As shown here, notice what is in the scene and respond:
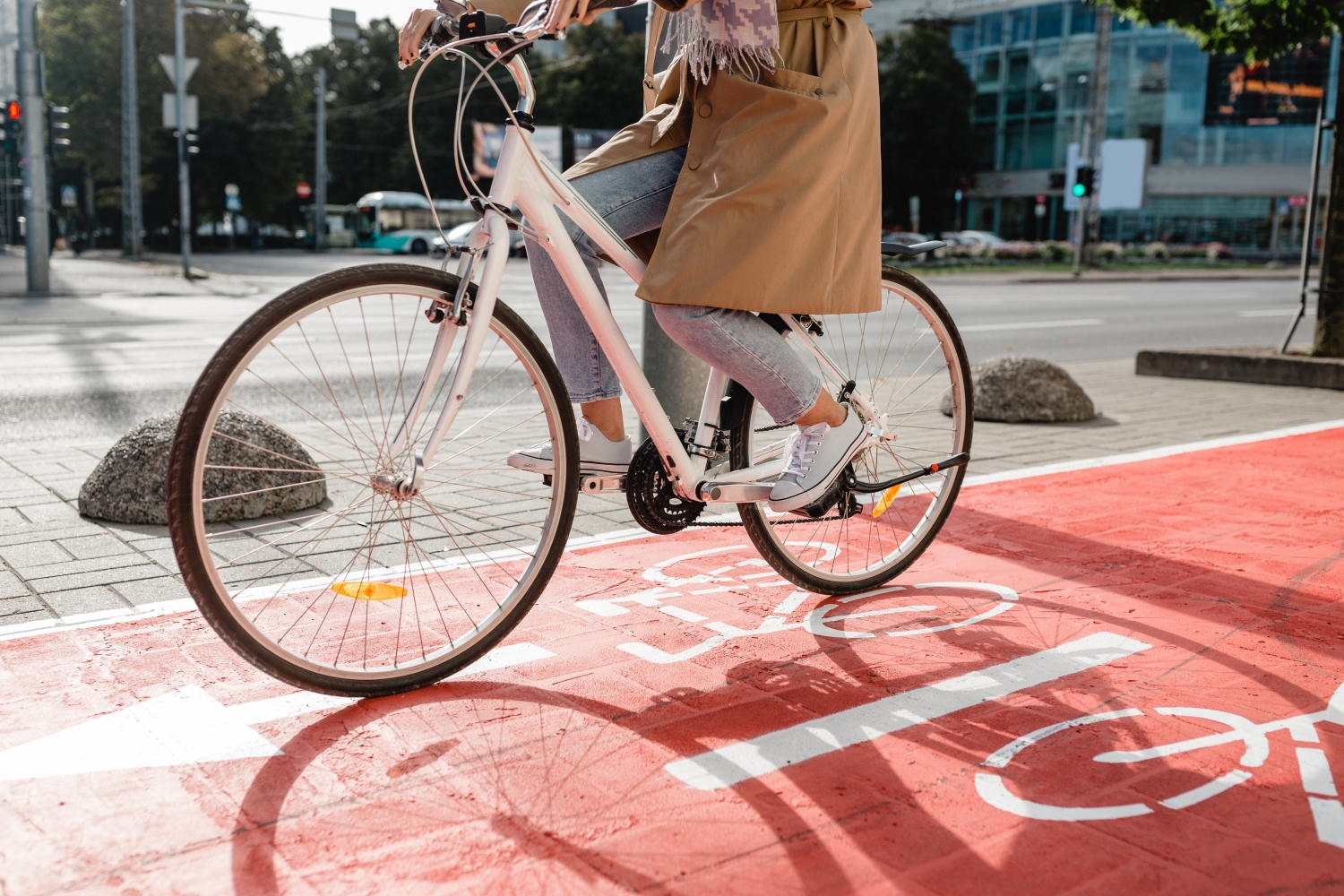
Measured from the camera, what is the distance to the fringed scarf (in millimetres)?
2848

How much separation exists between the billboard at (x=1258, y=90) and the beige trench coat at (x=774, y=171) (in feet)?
106

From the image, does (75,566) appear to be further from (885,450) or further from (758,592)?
(885,450)

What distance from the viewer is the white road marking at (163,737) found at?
2.38 m

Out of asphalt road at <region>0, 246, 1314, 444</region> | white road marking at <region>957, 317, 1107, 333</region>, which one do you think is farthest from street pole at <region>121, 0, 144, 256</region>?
Answer: white road marking at <region>957, 317, 1107, 333</region>

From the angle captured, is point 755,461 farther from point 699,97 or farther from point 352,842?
point 352,842

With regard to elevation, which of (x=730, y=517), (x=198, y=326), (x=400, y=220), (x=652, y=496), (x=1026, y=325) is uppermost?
(x=400, y=220)

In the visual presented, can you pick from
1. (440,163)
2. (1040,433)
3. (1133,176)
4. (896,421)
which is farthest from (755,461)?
(440,163)

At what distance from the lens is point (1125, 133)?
59781 millimetres

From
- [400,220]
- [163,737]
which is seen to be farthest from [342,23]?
[400,220]

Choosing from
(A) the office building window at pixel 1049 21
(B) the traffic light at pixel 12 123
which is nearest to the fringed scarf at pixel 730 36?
(B) the traffic light at pixel 12 123

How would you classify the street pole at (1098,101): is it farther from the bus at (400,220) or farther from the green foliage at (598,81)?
the bus at (400,220)

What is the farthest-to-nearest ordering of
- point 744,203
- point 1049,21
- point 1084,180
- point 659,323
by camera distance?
1. point 1049,21
2. point 1084,180
3. point 659,323
4. point 744,203

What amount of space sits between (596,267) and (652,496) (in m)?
0.57

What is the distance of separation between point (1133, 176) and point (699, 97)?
2337 inches
